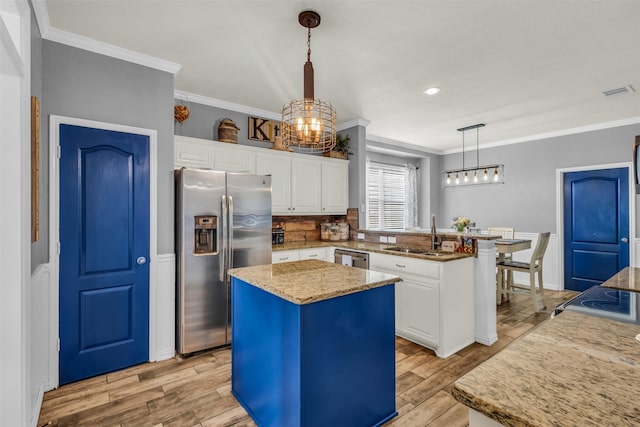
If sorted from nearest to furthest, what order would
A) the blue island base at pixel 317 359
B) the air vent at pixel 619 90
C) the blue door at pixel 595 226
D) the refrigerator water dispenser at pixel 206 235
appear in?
the blue island base at pixel 317 359 < the refrigerator water dispenser at pixel 206 235 < the air vent at pixel 619 90 < the blue door at pixel 595 226

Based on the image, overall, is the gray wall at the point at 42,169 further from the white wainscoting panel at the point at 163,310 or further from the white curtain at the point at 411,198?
the white curtain at the point at 411,198

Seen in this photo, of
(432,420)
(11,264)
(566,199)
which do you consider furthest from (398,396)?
(566,199)

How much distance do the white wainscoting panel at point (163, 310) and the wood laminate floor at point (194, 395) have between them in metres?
0.12

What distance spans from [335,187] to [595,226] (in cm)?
405

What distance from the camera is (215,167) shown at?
11.8 feet

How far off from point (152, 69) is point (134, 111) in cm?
43

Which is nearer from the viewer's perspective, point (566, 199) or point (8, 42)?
point (8, 42)

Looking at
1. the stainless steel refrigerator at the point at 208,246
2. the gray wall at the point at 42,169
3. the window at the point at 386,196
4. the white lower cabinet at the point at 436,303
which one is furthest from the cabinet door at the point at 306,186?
the gray wall at the point at 42,169

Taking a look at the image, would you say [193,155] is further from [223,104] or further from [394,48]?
[394,48]

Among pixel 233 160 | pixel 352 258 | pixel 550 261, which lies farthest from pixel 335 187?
pixel 550 261

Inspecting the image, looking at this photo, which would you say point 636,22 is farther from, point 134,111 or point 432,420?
point 134,111

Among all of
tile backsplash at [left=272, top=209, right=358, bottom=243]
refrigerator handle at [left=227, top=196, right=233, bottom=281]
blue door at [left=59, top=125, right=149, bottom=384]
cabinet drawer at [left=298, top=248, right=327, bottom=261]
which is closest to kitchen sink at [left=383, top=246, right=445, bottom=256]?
cabinet drawer at [left=298, top=248, right=327, bottom=261]

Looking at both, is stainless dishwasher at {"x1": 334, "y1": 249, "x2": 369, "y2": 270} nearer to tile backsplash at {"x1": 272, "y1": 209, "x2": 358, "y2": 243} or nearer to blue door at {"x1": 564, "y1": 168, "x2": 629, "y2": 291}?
tile backsplash at {"x1": 272, "y1": 209, "x2": 358, "y2": 243}

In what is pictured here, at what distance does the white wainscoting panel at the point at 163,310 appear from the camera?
2.88 metres
